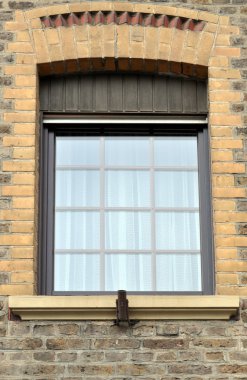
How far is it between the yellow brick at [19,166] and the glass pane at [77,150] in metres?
0.49

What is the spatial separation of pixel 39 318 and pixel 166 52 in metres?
2.81

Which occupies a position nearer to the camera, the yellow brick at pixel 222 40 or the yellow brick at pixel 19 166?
the yellow brick at pixel 19 166

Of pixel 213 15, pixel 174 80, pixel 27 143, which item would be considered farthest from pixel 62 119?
pixel 213 15

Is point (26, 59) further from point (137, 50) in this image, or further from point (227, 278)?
point (227, 278)

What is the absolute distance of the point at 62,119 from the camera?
30.9ft

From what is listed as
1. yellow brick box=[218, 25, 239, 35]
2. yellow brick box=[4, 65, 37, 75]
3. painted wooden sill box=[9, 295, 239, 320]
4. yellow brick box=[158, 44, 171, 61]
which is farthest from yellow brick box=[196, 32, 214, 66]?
painted wooden sill box=[9, 295, 239, 320]

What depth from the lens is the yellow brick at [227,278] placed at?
28.8 feet

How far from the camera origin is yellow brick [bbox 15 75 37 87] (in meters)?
9.26

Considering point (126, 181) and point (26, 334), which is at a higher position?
point (126, 181)

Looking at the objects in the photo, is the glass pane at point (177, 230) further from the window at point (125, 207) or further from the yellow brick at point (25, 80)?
the yellow brick at point (25, 80)

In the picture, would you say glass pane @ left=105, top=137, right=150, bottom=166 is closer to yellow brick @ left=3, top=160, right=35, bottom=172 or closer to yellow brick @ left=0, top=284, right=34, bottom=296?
yellow brick @ left=3, top=160, right=35, bottom=172

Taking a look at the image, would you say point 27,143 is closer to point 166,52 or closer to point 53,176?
point 53,176

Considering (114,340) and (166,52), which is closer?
(114,340)

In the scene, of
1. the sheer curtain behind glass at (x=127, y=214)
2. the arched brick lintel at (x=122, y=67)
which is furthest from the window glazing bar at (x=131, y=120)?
the arched brick lintel at (x=122, y=67)
